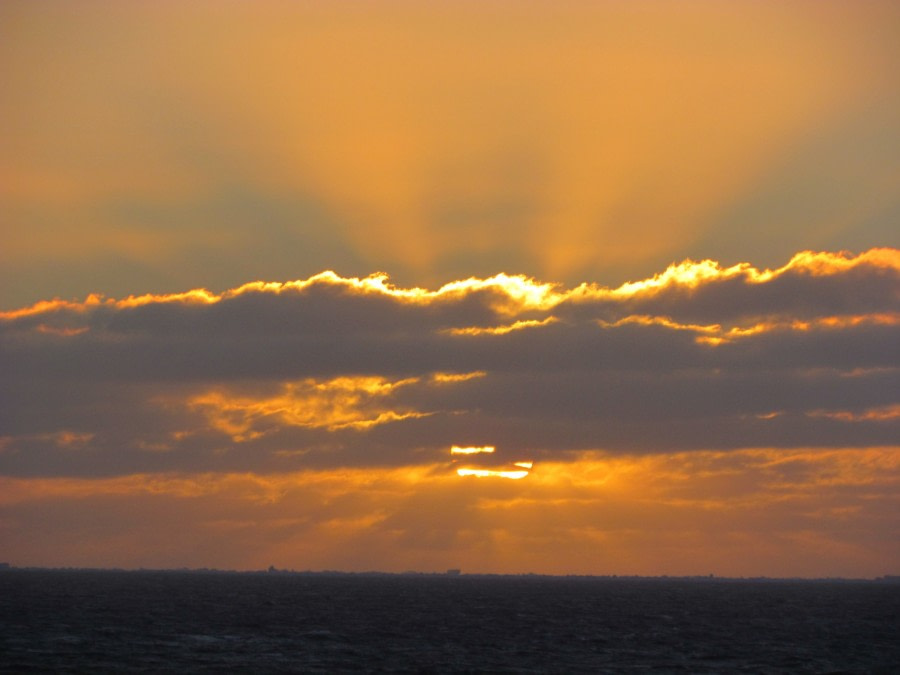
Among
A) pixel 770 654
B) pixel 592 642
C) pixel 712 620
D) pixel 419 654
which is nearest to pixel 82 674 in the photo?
pixel 419 654

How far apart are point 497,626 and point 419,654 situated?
47.8m

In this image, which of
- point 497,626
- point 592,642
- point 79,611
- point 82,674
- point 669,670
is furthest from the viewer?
point 79,611

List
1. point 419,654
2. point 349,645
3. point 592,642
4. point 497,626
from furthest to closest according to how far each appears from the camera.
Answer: point 497,626 < point 592,642 < point 349,645 < point 419,654

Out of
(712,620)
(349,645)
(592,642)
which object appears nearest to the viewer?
(349,645)

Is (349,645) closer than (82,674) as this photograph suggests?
No

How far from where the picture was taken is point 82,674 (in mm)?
93750

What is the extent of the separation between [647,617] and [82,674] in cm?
12151

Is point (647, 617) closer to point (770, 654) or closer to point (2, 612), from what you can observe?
point (770, 654)

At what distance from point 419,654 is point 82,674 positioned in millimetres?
34634

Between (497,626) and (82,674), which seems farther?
(497,626)

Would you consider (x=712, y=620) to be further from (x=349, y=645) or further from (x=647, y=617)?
(x=349, y=645)

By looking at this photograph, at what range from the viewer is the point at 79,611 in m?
179

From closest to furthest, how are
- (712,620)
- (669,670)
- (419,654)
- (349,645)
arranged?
(669,670)
(419,654)
(349,645)
(712,620)

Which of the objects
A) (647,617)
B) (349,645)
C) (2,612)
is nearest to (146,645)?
(349,645)
